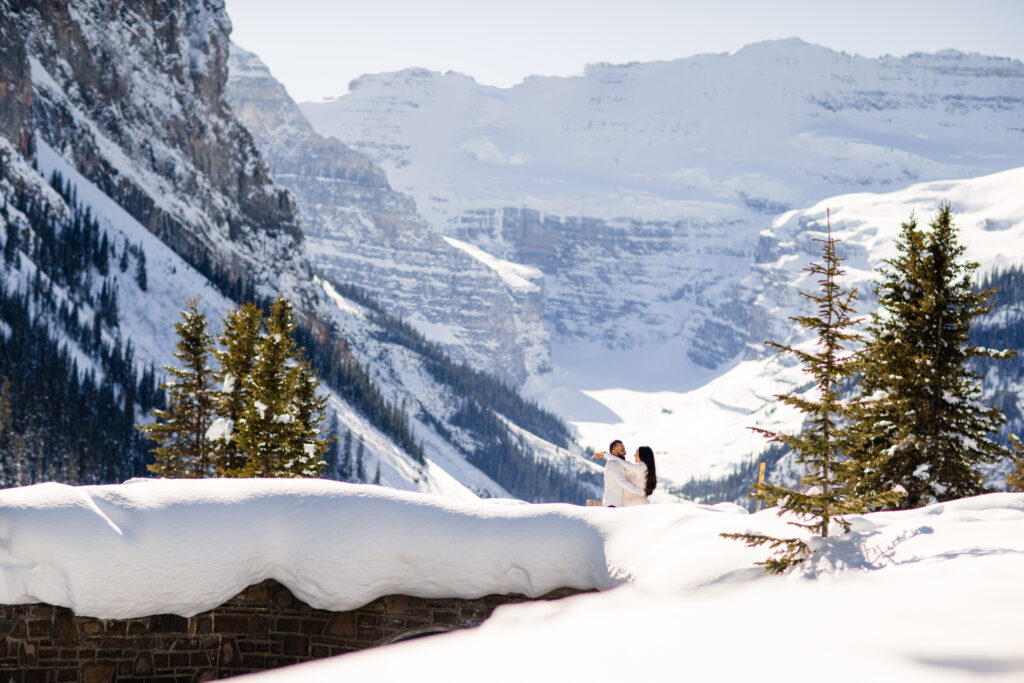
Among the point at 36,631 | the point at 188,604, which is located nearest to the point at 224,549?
the point at 188,604

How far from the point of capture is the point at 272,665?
15141mm

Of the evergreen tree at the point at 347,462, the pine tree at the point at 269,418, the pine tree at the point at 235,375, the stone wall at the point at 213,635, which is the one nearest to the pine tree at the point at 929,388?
the stone wall at the point at 213,635

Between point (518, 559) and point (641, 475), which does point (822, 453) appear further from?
point (641, 475)

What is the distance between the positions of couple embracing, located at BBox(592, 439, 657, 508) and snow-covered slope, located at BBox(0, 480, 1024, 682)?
2481 mm

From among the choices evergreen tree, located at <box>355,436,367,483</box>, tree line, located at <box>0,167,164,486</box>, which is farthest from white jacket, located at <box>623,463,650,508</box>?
evergreen tree, located at <box>355,436,367,483</box>

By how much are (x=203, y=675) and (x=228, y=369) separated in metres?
26.5

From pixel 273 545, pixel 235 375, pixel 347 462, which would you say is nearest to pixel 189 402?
pixel 235 375

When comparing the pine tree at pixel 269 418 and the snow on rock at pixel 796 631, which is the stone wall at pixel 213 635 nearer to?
the snow on rock at pixel 796 631

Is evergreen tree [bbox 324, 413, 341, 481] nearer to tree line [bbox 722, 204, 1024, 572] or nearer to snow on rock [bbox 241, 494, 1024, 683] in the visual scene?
tree line [bbox 722, 204, 1024, 572]

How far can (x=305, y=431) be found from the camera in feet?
121

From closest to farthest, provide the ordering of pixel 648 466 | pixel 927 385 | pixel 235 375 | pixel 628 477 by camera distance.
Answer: pixel 648 466 < pixel 628 477 < pixel 927 385 < pixel 235 375

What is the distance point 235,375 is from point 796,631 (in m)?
34.2

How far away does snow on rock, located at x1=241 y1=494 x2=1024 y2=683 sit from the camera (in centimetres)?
721

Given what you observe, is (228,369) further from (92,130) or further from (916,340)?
(92,130)
